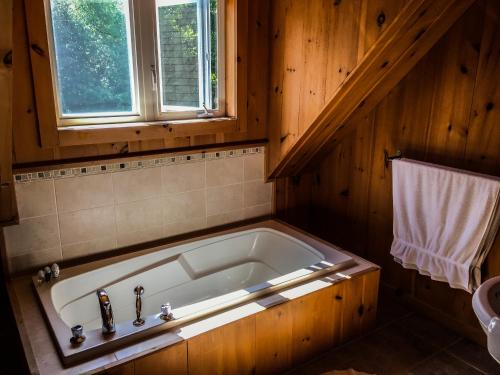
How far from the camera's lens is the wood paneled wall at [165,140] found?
198 cm

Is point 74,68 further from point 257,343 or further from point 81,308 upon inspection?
point 257,343

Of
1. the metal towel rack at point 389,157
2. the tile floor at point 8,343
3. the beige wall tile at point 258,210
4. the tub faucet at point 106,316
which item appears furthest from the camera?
the beige wall tile at point 258,210

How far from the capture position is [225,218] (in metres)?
2.89

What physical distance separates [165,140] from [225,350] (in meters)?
1.25

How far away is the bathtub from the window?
32.2 inches

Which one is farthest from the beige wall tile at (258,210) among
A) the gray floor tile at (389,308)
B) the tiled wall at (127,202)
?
the gray floor tile at (389,308)

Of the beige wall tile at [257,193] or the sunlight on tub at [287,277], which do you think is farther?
the beige wall tile at [257,193]

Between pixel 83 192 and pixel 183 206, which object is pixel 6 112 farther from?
pixel 183 206

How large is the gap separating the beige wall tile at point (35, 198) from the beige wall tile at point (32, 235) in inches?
1.4

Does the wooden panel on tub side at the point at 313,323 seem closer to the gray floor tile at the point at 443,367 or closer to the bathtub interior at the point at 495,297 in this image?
the gray floor tile at the point at 443,367

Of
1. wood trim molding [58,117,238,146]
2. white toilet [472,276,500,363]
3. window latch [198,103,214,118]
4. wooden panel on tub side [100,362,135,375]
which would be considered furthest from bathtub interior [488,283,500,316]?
window latch [198,103,214,118]

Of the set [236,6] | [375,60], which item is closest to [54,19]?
[236,6]

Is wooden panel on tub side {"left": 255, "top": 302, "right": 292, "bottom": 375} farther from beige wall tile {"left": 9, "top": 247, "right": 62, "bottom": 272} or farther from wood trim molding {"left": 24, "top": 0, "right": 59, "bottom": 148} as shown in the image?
wood trim molding {"left": 24, "top": 0, "right": 59, "bottom": 148}

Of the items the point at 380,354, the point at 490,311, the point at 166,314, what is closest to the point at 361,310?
the point at 380,354
